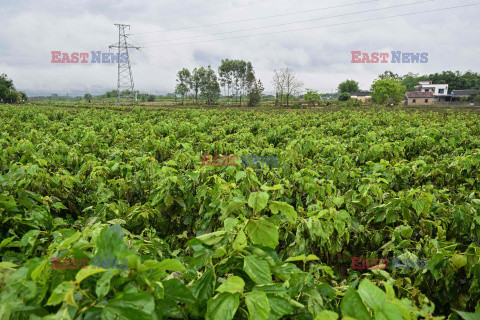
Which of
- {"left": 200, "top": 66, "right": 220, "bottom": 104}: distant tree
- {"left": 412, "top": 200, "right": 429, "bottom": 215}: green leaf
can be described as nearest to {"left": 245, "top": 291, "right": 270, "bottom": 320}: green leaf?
{"left": 412, "top": 200, "right": 429, "bottom": 215}: green leaf

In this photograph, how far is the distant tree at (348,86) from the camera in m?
96.2

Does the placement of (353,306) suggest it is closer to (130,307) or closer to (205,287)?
(205,287)

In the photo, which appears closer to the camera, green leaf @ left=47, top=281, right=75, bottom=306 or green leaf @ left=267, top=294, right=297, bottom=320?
green leaf @ left=47, top=281, right=75, bottom=306

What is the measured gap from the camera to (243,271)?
959mm

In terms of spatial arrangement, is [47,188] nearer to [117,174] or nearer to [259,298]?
[117,174]

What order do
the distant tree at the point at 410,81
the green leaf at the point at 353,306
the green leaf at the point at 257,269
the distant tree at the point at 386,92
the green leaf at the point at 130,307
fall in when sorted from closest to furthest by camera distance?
the green leaf at the point at 130,307 < the green leaf at the point at 353,306 < the green leaf at the point at 257,269 < the distant tree at the point at 386,92 < the distant tree at the point at 410,81

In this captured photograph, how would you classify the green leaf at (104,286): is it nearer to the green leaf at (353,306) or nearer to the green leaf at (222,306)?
the green leaf at (222,306)

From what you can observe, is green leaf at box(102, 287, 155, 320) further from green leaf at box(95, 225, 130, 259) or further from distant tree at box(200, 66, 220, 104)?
distant tree at box(200, 66, 220, 104)

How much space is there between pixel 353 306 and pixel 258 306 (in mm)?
296

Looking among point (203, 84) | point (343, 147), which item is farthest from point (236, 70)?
point (343, 147)

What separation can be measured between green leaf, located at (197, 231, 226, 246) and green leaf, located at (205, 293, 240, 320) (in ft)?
0.85

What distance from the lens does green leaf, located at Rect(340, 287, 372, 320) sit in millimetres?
769

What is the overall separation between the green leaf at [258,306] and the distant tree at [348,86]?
349ft

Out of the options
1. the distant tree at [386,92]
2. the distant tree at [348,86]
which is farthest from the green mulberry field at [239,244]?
the distant tree at [348,86]
